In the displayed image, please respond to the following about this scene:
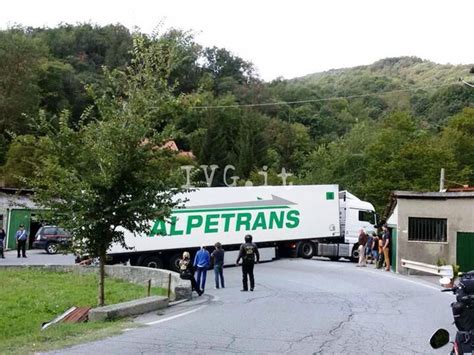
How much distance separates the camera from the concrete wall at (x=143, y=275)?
1836cm

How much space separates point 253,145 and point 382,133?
30152mm

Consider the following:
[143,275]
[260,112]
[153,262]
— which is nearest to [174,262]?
[153,262]

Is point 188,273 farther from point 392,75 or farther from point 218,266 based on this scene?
point 392,75

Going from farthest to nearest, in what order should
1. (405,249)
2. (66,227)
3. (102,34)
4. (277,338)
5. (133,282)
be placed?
(102,34) < (405,249) < (133,282) < (66,227) < (277,338)

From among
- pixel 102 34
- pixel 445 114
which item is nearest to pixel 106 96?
pixel 445 114

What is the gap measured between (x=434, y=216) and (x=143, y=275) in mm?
13120

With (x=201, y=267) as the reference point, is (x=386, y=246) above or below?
above

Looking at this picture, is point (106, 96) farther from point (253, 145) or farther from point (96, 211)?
point (253, 145)

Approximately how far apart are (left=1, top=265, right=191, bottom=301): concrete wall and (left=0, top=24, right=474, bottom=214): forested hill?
4274 millimetres

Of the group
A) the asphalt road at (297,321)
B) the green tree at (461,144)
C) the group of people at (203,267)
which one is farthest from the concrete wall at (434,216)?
the green tree at (461,144)

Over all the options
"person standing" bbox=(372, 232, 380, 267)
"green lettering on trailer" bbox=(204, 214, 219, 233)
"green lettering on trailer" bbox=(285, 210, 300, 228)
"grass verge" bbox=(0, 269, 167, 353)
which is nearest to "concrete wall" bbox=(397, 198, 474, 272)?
"person standing" bbox=(372, 232, 380, 267)

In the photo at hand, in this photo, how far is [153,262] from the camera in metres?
30.2

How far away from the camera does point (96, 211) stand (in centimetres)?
1678

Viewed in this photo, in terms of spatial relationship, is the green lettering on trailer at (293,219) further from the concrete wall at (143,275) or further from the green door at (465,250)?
the concrete wall at (143,275)
